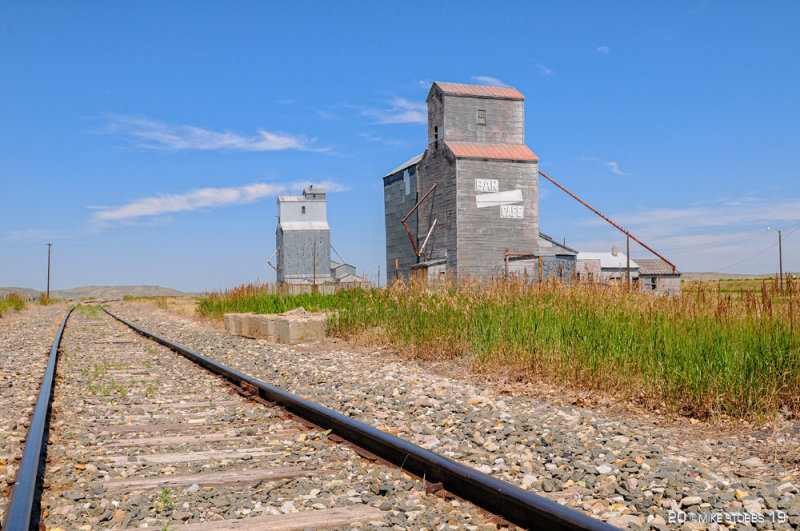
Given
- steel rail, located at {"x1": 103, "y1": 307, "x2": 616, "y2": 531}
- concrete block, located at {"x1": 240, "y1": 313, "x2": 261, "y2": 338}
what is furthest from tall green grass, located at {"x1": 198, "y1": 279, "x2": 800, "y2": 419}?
concrete block, located at {"x1": 240, "y1": 313, "x2": 261, "y2": 338}

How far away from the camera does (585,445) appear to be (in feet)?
16.0

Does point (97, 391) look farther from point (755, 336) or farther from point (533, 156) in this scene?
point (533, 156)

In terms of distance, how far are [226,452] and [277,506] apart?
55.6 inches

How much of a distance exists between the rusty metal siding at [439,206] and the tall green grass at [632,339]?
16.3 metres

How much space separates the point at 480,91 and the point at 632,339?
24010 mm

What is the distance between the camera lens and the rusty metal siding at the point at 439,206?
1103 inches

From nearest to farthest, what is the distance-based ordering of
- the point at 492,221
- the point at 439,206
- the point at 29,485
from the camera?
the point at 29,485
the point at 492,221
the point at 439,206

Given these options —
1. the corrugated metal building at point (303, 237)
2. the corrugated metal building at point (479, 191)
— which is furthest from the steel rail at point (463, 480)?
the corrugated metal building at point (303, 237)

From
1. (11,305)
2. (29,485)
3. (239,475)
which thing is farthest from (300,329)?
(11,305)

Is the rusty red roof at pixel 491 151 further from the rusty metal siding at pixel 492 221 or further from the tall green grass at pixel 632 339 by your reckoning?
the tall green grass at pixel 632 339

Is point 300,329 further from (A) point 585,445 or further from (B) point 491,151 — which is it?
(B) point 491,151

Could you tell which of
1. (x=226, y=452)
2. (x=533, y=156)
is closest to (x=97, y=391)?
(x=226, y=452)

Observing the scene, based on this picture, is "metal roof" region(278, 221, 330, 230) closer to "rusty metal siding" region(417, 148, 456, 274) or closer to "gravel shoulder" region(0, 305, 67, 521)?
"rusty metal siding" region(417, 148, 456, 274)

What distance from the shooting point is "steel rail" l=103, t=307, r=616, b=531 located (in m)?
2.99
